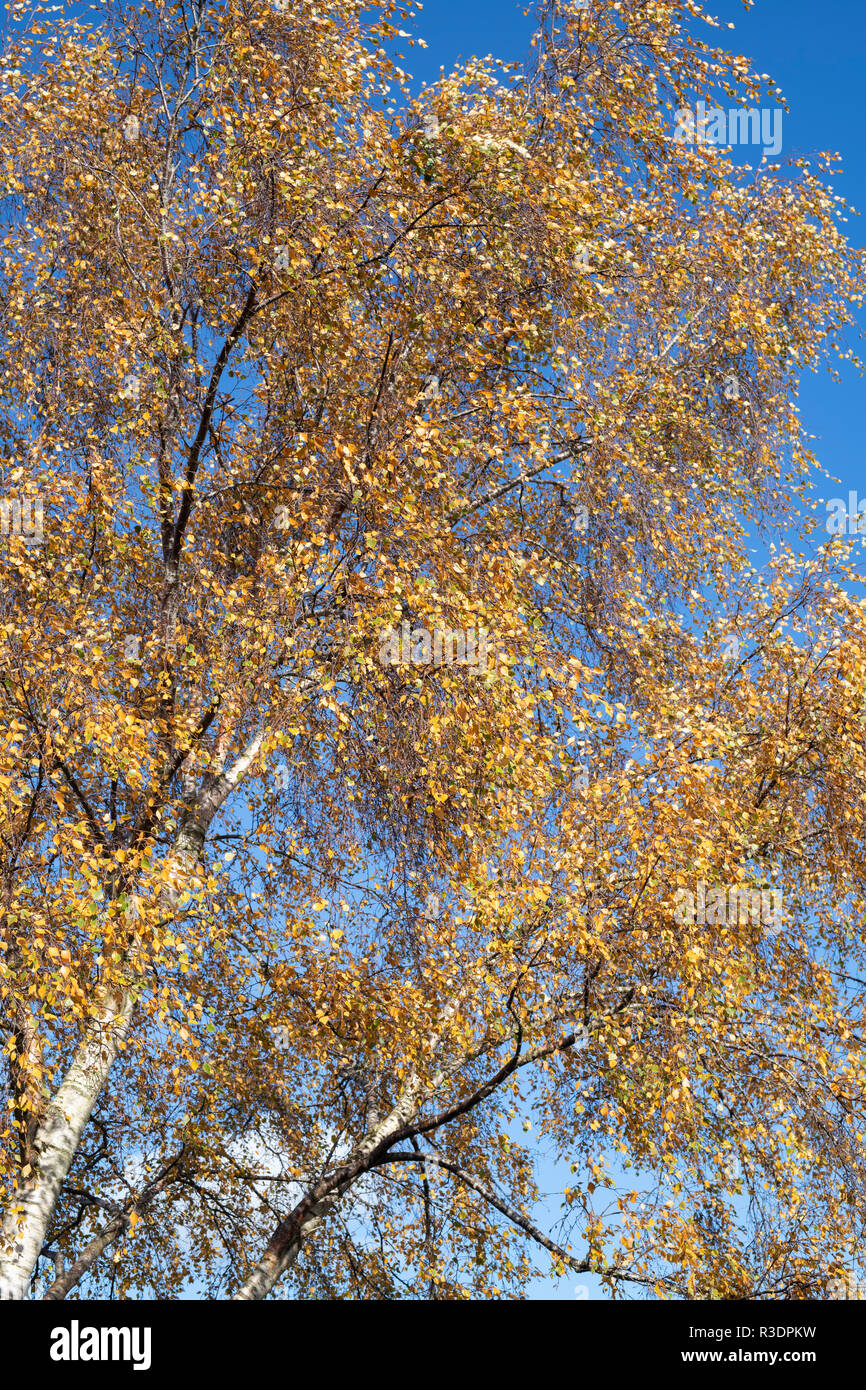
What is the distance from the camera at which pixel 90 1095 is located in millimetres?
10172

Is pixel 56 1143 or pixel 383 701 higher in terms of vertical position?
pixel 383 701

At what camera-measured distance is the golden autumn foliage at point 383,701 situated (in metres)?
10.1

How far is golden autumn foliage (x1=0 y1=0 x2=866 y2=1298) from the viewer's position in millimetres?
10133

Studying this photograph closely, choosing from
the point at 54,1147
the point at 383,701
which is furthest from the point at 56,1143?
the point at 383,701

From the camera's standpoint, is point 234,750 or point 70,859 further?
point 234,750

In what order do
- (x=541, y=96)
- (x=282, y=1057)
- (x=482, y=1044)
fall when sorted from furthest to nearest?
(x=541, y=96) < (x=282, y=1057) < (x=482, y=1044)

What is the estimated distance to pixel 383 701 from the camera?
1215cm

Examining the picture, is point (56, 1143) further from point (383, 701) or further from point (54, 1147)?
point (383, 701)
